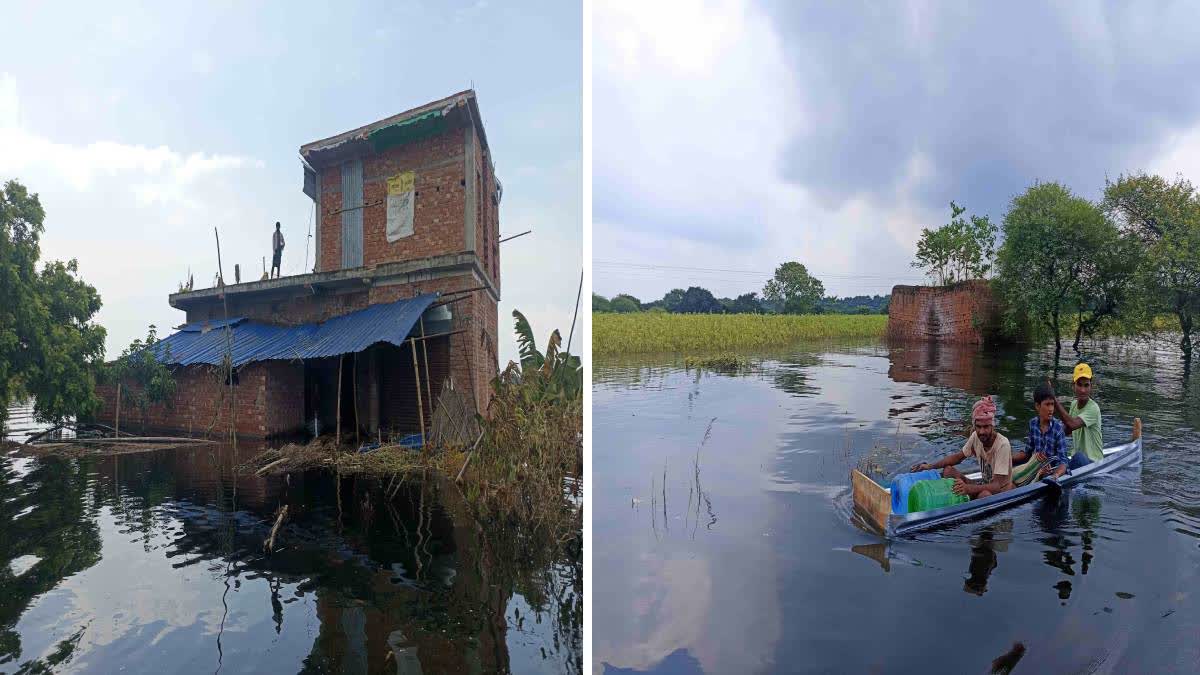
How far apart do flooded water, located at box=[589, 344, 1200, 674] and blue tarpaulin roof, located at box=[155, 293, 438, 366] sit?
2.45 m

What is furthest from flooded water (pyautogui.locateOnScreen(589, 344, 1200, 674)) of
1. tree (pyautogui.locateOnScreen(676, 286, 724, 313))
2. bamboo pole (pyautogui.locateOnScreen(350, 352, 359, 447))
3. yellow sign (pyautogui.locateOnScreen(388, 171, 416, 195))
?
tree (pyautogui.locateOnScreen(676, 286, 724, 313))

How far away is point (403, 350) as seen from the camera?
332 inches

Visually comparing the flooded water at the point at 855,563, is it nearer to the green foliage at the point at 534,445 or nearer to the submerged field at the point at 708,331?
the green foliage at the point at 534,445

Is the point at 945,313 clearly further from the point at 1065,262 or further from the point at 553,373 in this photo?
the point at 553,373

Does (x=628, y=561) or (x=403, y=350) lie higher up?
(x=403, y=350)

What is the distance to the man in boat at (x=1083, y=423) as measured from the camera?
5.35 m

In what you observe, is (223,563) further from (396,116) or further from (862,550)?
(396,116)

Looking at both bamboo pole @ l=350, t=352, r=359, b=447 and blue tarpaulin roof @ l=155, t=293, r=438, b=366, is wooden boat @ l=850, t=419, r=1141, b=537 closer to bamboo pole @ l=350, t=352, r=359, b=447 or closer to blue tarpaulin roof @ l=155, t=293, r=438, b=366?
blue tarpaulin roof @ l=155, t=293, r=438, b=366

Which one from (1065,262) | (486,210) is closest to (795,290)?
(1065,262)

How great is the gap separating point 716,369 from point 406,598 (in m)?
10.7

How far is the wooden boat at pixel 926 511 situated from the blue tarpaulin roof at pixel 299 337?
14.8ft

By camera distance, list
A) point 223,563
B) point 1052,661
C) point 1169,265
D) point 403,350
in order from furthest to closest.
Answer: point 1169,265
point 403,350
point 223,563
point 1052,661

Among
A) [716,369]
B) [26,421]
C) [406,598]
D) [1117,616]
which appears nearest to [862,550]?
[1117,616]

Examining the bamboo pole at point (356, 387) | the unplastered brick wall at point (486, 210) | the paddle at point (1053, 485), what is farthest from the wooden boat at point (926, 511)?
the bamboo pole at point (356, 387)
